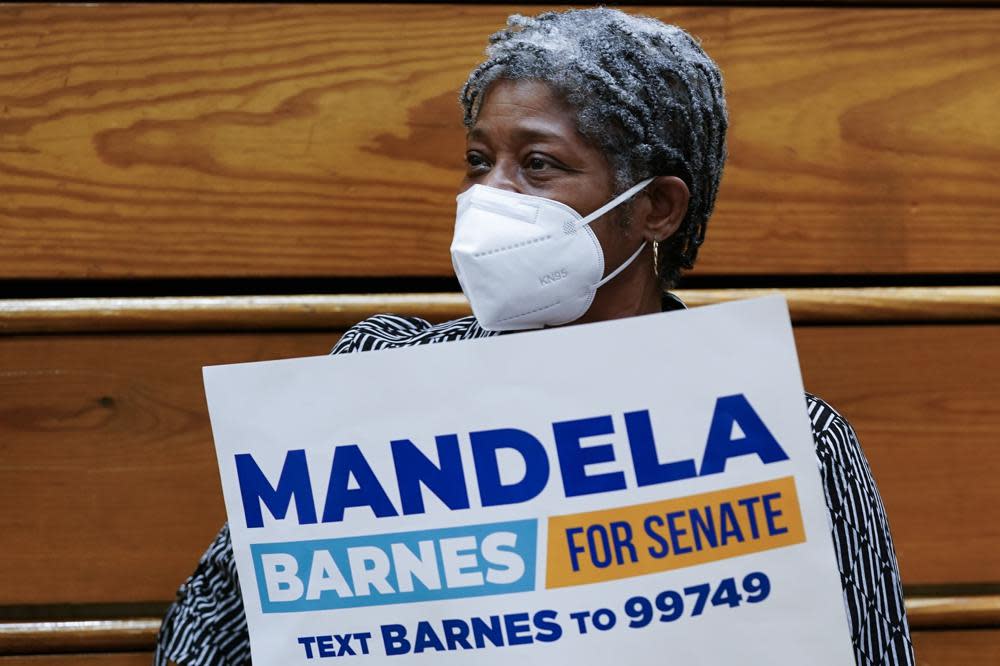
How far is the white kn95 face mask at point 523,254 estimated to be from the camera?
0.96 m

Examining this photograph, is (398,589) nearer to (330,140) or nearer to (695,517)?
(695,517)

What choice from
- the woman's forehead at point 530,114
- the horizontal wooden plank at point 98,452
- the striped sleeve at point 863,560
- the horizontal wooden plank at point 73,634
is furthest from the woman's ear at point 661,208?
the horizontal wooden plank at point 73,634

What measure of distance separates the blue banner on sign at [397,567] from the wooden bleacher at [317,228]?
0.65 meters

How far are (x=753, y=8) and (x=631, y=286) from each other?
0.63 m

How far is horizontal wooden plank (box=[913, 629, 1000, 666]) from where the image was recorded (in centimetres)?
150

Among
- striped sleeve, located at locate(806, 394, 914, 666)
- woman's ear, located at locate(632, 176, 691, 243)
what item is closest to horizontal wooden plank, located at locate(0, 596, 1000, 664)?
striped sleeve, located at locate(806, 394, 914, 666)

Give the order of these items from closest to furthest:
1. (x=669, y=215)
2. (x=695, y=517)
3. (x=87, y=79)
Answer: (x=695, y=517), (x=669, y=215), (x=87, y=79)

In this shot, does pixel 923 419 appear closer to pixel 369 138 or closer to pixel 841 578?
pixel 841 578

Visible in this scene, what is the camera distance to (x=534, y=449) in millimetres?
772

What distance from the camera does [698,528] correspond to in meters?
0.76

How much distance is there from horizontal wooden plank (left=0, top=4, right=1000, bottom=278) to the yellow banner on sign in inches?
28.8

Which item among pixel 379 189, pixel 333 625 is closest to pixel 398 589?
pixel 333 625

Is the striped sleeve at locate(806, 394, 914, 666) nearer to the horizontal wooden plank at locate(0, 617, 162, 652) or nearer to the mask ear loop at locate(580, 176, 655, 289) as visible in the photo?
the mask ear loop at locate(580, 176, 655, 289)

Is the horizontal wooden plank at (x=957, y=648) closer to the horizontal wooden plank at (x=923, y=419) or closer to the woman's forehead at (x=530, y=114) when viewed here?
the horizontal wooden plank at (x=923, y=419)
